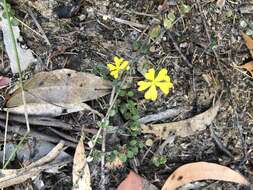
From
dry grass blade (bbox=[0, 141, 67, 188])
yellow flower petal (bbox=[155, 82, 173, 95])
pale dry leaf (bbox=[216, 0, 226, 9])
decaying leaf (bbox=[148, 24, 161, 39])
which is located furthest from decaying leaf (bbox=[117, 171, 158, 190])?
pale dry leaf (bbox=[216, 0, 226, 9])

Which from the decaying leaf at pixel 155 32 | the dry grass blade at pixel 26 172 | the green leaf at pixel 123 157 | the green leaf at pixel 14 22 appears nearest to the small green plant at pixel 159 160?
the green leaf at pixel 123 157

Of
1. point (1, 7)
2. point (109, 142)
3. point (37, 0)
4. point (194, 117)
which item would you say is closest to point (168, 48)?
point (194, 117)

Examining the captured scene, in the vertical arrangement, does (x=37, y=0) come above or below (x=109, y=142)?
above

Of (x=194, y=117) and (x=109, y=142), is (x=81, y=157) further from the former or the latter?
(x=194, y=117)

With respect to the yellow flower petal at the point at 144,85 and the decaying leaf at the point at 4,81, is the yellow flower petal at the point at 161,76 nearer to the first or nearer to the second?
the yellow flower petal at the point at 144,85

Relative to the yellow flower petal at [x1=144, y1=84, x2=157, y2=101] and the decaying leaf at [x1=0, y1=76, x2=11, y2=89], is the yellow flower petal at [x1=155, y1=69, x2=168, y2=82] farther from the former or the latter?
the decaying leaf at [x1=0, y1=76, x2=11, y2=89]

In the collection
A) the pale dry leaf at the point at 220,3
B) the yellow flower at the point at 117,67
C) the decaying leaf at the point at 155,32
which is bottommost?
the yellow flower at the point at 117,67
